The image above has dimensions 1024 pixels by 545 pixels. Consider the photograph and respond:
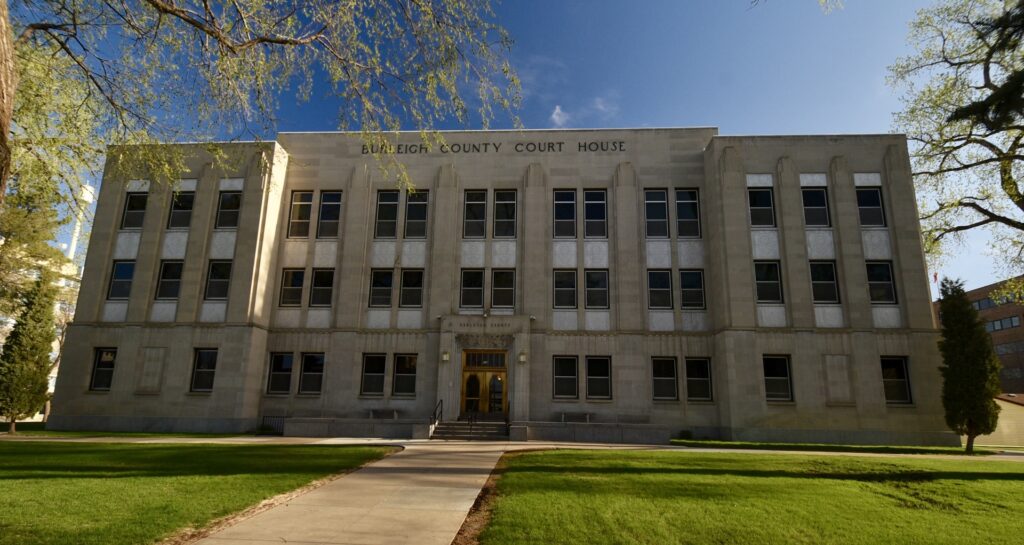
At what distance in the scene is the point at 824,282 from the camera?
2416 cm

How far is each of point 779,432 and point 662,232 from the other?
9864 mm

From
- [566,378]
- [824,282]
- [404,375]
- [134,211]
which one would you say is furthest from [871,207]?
[134,211]

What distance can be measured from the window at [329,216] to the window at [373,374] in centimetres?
626

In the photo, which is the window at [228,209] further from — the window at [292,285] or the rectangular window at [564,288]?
the rectangular window at [564,288]

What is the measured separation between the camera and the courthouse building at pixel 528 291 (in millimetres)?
23219

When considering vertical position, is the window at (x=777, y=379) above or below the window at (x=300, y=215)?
below

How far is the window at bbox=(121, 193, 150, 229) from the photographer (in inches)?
1037

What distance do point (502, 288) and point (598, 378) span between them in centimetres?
599

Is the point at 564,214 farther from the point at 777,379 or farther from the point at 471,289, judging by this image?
the point at 777,379

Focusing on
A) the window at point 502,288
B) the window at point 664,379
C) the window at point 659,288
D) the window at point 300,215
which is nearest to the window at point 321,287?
the window at point 300,215

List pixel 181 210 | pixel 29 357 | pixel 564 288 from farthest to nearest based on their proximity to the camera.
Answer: pixel 181 210, pixel 564 288, pixel 29 357

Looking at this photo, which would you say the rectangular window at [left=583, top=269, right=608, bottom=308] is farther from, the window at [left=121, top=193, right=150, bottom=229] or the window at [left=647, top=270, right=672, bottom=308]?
the window at [left=121, top=193, right=150, bottom=229]

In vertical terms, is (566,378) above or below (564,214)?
below

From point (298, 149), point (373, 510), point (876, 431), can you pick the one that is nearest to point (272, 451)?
point (373, 510)
